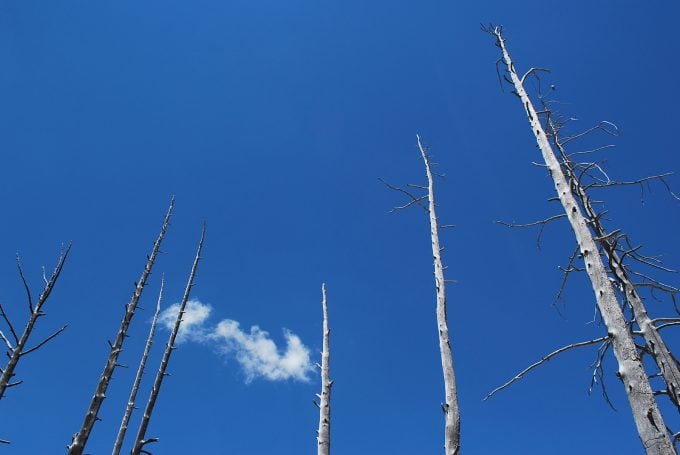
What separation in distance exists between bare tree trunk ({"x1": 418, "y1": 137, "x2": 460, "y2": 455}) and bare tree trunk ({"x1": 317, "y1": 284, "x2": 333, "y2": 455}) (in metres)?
3.90

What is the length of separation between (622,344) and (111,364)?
8128 mm

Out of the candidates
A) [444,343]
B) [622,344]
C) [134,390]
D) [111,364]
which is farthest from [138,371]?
[622,344]

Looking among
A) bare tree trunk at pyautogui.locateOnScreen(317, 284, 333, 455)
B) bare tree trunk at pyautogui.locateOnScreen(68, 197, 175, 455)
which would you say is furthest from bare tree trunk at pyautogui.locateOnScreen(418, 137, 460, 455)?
bare tree trunk at pyautogui.locateOnScreen(68, 197, 175, 455)

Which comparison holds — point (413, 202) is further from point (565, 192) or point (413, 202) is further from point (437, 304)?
point (565, 192)

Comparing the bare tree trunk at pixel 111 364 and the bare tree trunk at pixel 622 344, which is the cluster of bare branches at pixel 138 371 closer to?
the bare tree trunk at pixel 111 364

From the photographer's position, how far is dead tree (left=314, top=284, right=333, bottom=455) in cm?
968

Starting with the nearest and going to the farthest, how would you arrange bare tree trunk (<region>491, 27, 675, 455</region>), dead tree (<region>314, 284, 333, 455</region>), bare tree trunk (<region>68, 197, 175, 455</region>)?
bare tree trunk (<region>491, 27, 675, 455</region>) < bare tree trunk (<region>68, 197, 175, 455</region>) < dead tree (<region>314, 284, 333, 455</region>)

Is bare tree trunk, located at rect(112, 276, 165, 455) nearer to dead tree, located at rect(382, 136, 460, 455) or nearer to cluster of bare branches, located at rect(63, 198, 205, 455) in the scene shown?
cluster of bare branches, located at rect(63, 198, 205, 455)

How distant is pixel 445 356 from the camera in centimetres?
768

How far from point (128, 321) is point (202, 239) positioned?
396 centimetres

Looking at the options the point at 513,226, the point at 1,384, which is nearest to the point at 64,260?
the point at 1,384

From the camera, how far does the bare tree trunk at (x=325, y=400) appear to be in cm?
969

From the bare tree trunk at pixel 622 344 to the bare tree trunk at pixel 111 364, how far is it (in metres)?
7.22

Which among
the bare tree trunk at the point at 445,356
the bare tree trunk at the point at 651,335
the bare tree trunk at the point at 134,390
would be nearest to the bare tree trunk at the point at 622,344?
the bare tree trunk at the point at 651,335
